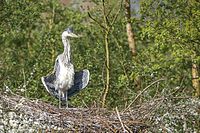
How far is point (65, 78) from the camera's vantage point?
37.1 ft

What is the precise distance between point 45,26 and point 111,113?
1469 cm

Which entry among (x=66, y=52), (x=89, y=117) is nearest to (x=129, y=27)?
(x=66, y=52)

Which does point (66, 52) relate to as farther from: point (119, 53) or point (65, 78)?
point (119, 53)

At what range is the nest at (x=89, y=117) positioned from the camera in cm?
884

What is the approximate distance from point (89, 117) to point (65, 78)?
1737 mm

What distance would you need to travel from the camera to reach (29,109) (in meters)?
9.38

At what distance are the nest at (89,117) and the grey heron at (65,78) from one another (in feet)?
4.15

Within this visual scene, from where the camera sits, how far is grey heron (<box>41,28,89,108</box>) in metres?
11.3

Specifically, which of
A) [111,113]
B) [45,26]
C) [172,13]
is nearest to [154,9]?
[172,13]

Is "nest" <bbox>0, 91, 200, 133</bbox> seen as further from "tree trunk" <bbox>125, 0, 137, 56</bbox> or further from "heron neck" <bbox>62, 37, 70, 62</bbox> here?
"tree trunk" <bbox>125, 0, 137, 56</bbox>

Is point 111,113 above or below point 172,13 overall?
below

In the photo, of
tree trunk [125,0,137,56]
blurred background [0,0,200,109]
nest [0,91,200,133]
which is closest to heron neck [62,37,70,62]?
blurred background [0,0,200,109]

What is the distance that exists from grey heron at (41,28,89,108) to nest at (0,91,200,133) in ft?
4.15

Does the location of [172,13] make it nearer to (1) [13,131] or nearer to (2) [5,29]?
(2) [5,29]
